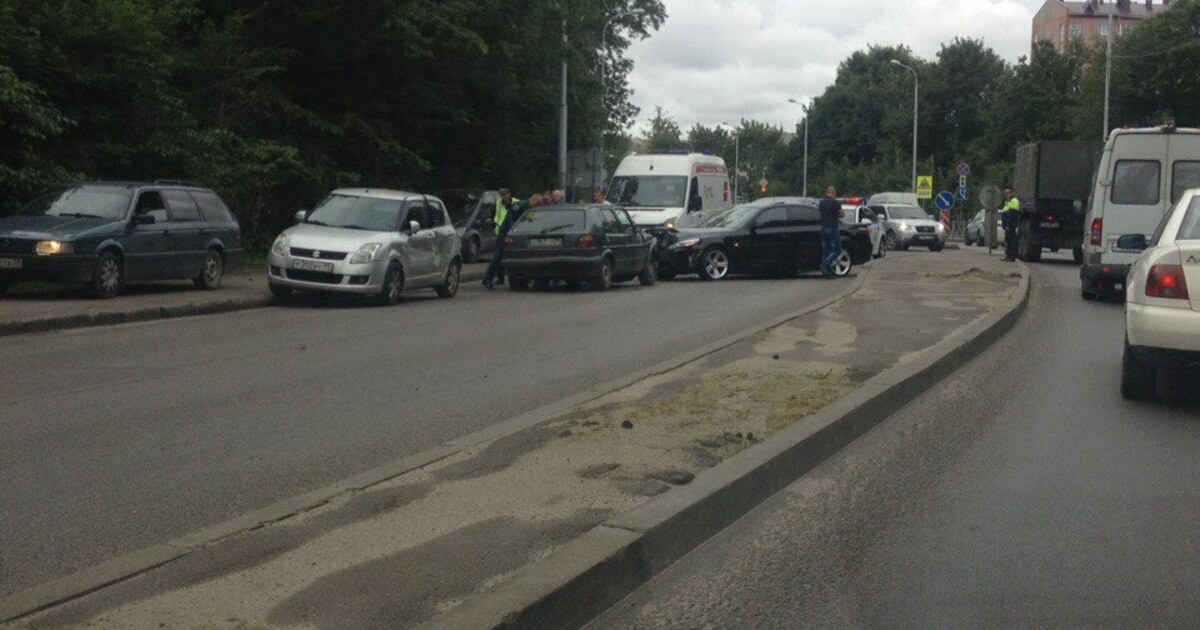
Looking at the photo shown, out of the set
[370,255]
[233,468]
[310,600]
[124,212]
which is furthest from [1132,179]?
[310,600]

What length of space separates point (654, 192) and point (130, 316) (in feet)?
60.2

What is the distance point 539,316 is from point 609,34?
42822 millimetres

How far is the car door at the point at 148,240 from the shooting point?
18938 millimetres

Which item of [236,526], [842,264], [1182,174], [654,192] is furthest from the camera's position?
[654,192]

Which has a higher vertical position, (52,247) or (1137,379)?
(52,247)

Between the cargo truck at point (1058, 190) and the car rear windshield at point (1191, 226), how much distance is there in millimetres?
21723

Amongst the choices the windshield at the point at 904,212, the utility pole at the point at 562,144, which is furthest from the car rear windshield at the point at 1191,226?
the windshield at the point at 904,212

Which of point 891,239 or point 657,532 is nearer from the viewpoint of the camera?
point 657,532

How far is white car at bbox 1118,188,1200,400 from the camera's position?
1007 centimetres

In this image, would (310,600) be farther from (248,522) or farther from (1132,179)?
(1132,179)

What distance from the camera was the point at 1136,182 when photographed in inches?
855

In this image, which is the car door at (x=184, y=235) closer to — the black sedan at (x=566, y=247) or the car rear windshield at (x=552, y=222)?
the black sedan at (x=566, y=247)

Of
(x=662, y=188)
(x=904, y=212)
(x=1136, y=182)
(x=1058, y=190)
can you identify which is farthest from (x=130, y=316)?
(x=904, y=212)

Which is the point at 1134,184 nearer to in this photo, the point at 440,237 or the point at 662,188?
the point at 440,237
